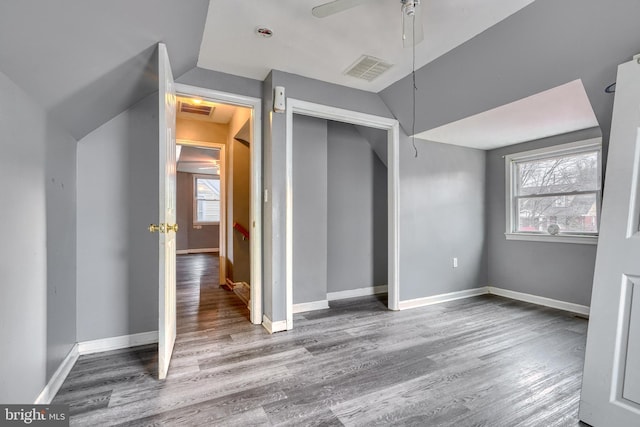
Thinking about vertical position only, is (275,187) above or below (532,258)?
above

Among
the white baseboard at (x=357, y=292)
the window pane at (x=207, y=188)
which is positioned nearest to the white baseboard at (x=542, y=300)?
the white baseboard at (x=357, y=292)

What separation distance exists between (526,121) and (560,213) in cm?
140

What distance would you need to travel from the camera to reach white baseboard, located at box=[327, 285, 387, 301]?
3748mm

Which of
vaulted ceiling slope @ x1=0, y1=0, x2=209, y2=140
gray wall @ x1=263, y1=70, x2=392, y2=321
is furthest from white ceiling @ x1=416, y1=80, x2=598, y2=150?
vaulted ceiling slope @ x1=0, y1=0, x2=209, y2=140

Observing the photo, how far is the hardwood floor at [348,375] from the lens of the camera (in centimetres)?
154

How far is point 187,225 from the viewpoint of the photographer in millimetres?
8812

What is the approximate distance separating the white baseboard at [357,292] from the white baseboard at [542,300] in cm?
158

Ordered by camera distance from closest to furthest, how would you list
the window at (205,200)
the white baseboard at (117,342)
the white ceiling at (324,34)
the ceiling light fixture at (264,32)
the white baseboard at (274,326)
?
1. the white ceiling at (324,34)
2. the ceiling light fixture at (264,32)
3. the white baseboard at (117,342)
4. the white baseboard at (274,326)
5. the window at (205,200)

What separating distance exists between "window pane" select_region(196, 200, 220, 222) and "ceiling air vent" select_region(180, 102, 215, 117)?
19.0 feet

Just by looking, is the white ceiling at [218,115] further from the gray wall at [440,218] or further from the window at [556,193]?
the window at [556,193]

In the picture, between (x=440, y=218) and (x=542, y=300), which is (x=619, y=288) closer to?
(x=440, y=218)

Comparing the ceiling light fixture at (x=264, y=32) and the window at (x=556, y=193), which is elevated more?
the ceiling light fixture at (x=264, y=32)

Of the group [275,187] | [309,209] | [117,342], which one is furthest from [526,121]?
[117,342]

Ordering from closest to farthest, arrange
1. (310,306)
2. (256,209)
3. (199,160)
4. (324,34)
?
(324,34)
(256,209)
(310,306)
(199,160)
